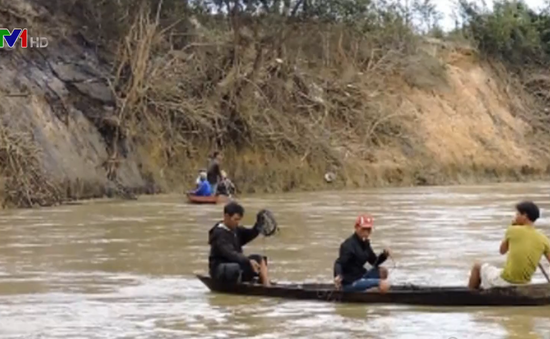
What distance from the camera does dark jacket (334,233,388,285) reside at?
38.8 ft

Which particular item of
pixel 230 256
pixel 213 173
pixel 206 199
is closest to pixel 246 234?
pixel 230 256

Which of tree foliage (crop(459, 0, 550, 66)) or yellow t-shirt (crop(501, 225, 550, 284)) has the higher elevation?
tree foliage (crop(459, 0, 550, 66))

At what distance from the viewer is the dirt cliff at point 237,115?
31.1 metres

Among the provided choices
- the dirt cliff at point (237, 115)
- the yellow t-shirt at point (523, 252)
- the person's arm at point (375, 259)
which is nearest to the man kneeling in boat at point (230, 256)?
the person's arm at point (375, 259)

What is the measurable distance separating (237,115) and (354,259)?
24.0 meters

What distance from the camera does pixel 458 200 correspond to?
2970cm

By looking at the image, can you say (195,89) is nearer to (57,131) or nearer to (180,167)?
(180,167)

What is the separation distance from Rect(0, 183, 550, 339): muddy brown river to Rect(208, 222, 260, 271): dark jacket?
0.42m

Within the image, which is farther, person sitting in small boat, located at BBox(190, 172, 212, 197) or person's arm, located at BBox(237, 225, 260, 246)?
person sitting in small boat, located at BBox(190, 172, 212, 197)

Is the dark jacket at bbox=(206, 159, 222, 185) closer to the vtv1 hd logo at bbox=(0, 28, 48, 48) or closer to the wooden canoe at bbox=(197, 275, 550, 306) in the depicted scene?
the vtv1 hd logo at bbox=(0, 28, 48, 48)

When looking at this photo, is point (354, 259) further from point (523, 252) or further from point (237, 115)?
point (237, 115)

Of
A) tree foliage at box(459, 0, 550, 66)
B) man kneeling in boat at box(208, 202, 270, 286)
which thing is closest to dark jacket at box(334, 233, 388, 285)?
man kneeling in boat at box(208, 202, 270, 286)

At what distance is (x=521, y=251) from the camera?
1122cm

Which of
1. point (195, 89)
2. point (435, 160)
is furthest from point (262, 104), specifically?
point (435, 160)
